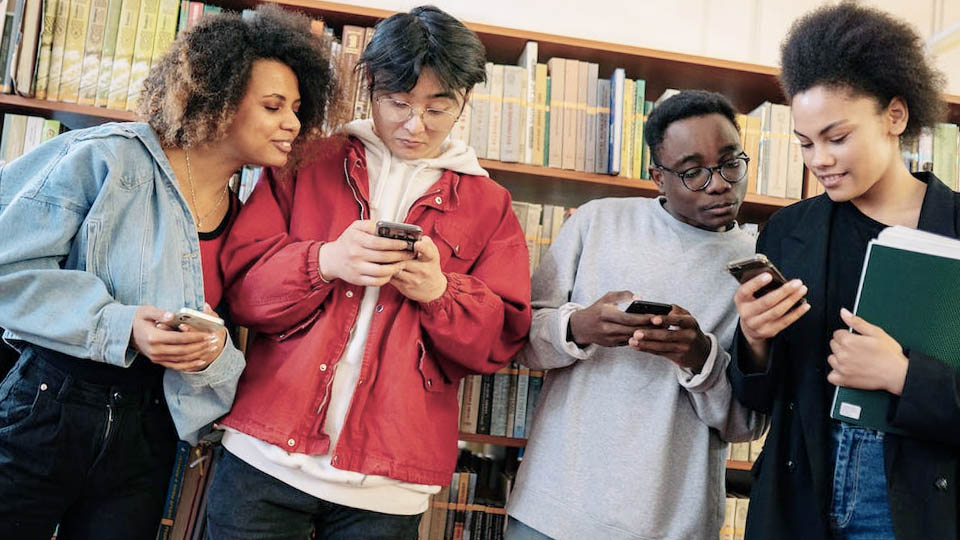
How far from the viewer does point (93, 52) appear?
214cm

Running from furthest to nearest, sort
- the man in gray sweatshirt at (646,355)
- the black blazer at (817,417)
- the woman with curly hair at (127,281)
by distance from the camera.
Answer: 1. the man in gray sweatshirt at (646,355)
2. the woman with curly hair at (127,281)
3. the black blazer at (817,417)

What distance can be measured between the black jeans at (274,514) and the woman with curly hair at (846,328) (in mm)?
713

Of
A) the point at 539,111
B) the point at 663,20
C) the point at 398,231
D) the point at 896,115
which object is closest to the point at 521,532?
the point at 398,231

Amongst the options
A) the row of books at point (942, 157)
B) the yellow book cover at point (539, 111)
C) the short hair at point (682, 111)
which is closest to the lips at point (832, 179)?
the short hair at point (682, 111)

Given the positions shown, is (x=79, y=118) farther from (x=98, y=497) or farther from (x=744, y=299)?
(x=744, y=299)

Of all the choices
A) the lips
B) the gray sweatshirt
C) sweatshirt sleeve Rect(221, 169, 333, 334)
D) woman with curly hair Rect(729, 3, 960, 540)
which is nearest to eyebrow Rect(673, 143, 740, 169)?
the gray sweatshirt

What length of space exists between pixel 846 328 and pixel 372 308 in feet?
2.94

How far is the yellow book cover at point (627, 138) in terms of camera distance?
2.30 m

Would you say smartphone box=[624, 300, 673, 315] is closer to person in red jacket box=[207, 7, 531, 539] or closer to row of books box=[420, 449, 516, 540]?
person in red jacket box=[207, 7, 531, 539]

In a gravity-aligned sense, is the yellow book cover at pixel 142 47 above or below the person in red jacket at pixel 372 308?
above

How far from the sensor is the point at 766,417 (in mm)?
1687

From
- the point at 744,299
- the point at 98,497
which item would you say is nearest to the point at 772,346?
the point at 744,299

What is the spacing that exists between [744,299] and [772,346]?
141mm

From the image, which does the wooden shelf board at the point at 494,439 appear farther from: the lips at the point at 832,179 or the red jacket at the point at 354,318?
the lips at the point at 832,179
